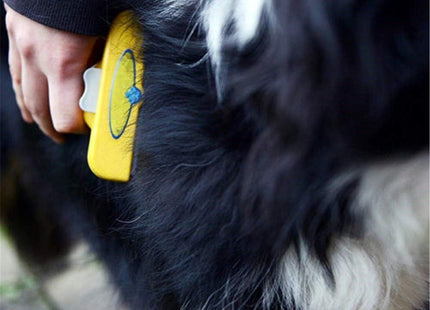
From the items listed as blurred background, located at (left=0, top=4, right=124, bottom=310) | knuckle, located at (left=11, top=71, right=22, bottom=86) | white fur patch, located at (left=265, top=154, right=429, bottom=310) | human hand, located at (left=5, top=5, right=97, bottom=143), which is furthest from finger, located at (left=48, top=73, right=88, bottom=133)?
blurred background, located at (left=0, top=4, right=124, bottom=310)

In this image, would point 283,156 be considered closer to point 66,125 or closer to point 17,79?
point 66,125

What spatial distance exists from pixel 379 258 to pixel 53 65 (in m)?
0.42

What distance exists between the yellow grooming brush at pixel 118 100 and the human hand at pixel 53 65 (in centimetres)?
4

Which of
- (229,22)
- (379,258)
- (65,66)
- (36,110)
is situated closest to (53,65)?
(65,66)

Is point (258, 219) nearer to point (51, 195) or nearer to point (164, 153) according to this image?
point (164, 153)

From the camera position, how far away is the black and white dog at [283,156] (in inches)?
22.1

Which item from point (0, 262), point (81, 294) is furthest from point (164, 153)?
point (0, 262)

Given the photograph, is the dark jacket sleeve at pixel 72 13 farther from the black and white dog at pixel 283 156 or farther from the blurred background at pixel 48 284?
the blurred background at pixel 48 284

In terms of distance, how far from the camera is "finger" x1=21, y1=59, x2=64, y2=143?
86 cm

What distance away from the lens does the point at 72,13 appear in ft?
2.50

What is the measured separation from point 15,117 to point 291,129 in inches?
29.5

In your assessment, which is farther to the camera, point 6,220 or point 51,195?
point 6,220

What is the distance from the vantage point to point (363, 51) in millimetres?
554

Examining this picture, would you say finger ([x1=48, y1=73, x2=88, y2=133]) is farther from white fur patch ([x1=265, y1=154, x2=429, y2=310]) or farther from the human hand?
white fur patch ([x1=265, y1=154, x2=429, y2=310])
